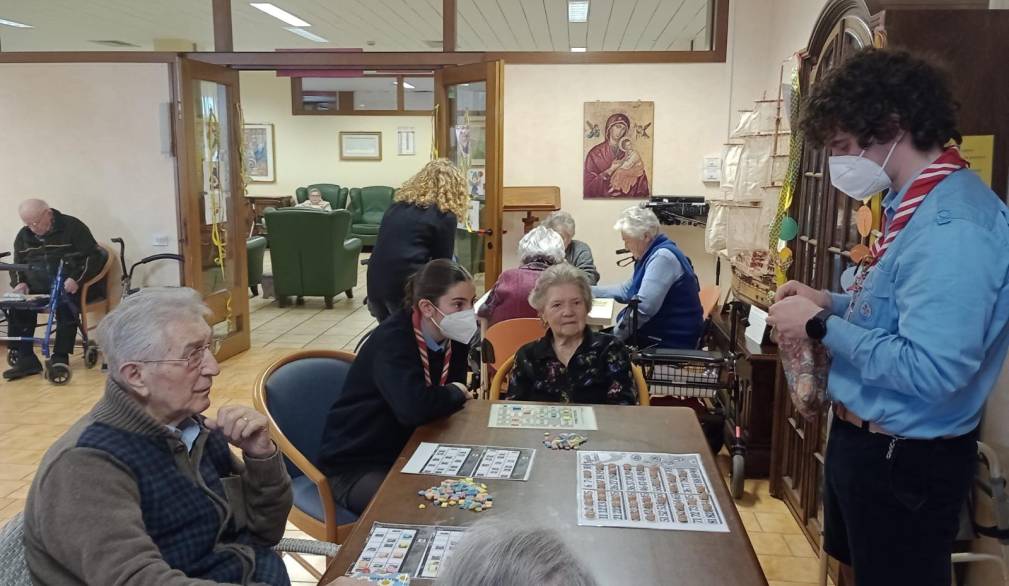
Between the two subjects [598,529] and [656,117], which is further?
[656,117]

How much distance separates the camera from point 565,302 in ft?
8.68

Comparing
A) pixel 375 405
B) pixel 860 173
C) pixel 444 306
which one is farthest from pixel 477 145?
pixel 860 173

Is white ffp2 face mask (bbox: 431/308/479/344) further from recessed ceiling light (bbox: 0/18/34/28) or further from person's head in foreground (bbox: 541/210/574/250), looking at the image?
recessed ceiling light (bbox: 0/18/34/28)

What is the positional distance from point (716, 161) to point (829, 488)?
382 cm

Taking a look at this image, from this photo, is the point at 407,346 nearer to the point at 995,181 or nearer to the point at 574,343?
the point at 574,343

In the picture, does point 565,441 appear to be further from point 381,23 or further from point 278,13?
point 278,13

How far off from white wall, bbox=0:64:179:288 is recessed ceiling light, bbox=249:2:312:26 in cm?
281

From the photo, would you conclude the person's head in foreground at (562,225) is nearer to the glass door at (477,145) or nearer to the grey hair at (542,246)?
the grey hair at (542,246)

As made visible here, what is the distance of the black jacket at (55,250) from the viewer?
17.7 ft

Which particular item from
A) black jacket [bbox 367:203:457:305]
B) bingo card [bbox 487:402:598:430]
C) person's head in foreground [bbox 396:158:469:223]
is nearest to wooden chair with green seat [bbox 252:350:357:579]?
bingo card [bbox 487:402:598:430]

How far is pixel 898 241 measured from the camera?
154cm

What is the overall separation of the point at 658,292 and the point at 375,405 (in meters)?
1.93

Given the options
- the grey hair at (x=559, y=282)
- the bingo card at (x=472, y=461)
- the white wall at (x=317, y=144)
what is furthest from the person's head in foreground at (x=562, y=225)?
the white wall at (x=317, y=144)

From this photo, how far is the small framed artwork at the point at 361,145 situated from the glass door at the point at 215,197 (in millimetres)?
7184
